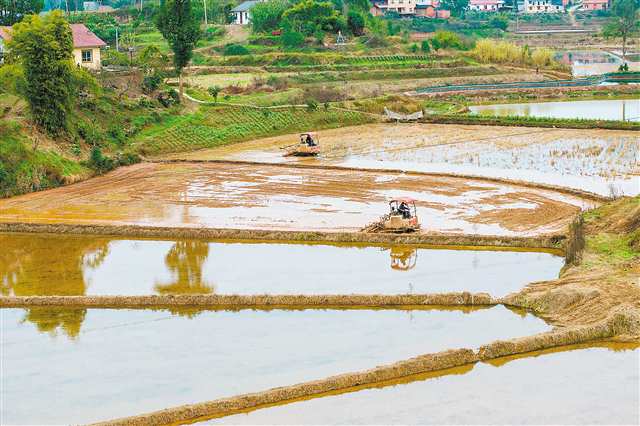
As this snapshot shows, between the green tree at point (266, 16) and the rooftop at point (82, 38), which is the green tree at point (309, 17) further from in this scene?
the rooftop at point (82, 38)

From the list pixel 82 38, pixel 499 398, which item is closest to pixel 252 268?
pixel 499 398

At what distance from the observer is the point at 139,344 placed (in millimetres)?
16375

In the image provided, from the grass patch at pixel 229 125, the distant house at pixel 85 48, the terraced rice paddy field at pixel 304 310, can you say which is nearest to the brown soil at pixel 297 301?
the terraced rice paddy field at pixel 304 310

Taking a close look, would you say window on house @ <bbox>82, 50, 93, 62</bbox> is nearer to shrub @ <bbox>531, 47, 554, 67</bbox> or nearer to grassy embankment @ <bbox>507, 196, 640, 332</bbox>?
grassy embankment @ <bbox>507, 196, 640, 332</bbox>

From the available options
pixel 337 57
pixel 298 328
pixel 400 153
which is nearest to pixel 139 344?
pixel 298 328

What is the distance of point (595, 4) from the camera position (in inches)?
4619

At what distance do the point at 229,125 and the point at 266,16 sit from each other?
3211 centimetres

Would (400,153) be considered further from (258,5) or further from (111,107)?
(258,5)

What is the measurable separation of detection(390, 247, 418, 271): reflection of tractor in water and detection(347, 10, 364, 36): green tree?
171 ft

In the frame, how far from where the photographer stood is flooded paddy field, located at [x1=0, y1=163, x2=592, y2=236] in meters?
24.9

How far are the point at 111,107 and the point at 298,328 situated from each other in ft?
77.7

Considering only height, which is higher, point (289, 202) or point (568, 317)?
point (289, 202)

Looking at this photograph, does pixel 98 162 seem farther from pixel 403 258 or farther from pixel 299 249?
pixel 403 258

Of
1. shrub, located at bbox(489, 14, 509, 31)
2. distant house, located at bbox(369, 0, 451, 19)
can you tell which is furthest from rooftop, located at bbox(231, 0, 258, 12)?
shrub, located at bbox(489, 14, 509, 31)
